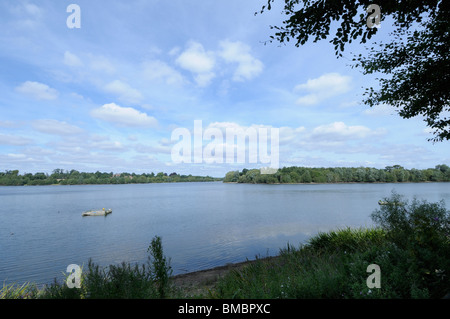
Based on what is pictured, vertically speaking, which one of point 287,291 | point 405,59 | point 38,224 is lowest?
point 38,224

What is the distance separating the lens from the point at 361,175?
15488cm

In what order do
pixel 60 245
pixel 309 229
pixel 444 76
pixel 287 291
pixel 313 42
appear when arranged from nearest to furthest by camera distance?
pixel 287 291 → pixel 313 42 → pixel 444 76 → pixel 60 245 → pixel 309 229

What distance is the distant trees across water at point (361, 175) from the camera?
14907cm

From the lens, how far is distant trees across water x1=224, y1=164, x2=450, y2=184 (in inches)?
5869

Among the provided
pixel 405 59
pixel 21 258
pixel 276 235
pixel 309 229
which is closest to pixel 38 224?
pixel 21 258

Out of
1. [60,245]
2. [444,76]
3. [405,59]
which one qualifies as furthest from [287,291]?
[60,245]

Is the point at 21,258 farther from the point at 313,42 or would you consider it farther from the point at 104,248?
the point at 313,42

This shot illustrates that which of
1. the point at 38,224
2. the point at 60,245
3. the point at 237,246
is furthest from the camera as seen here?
the point at 38,224
